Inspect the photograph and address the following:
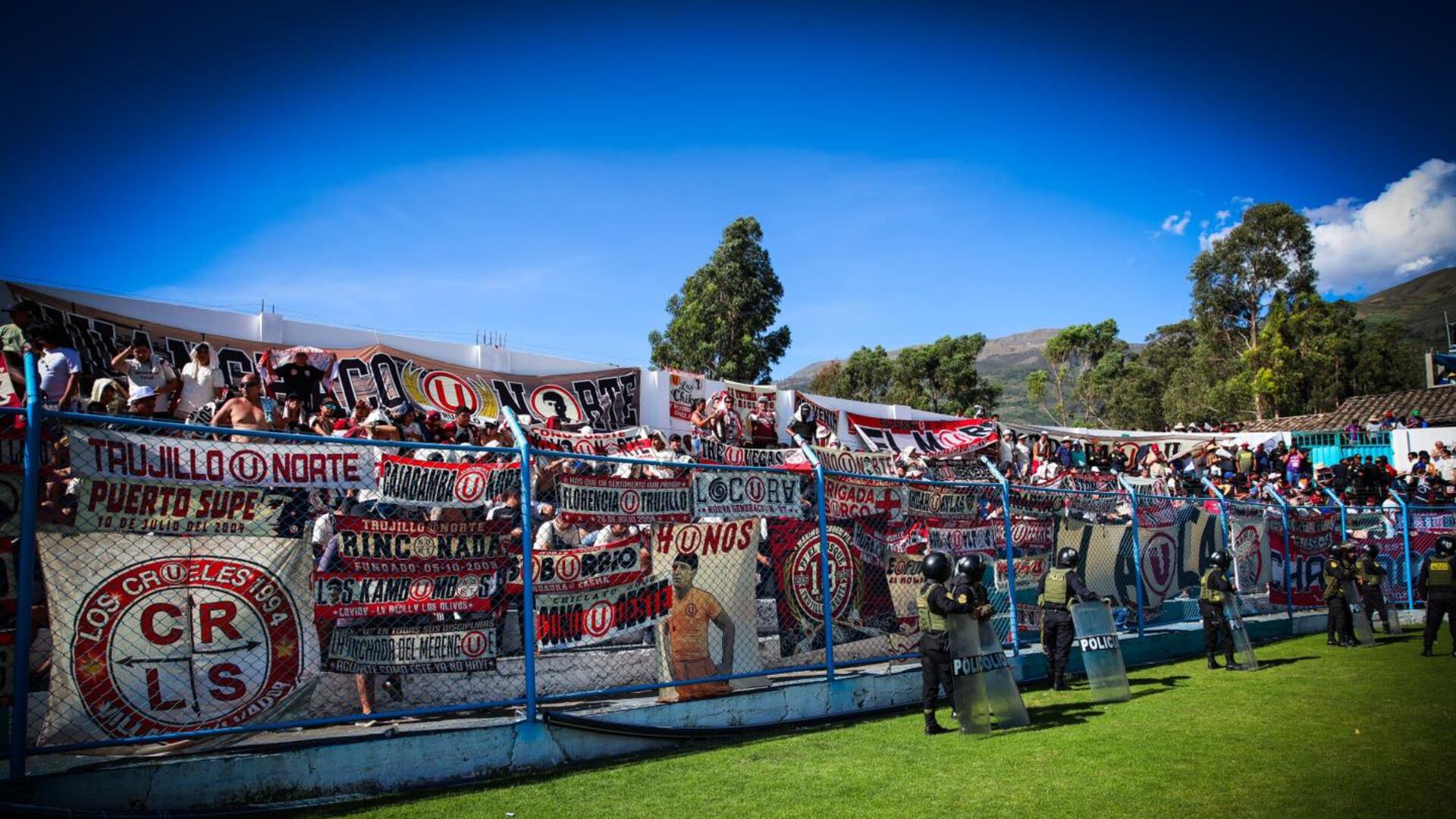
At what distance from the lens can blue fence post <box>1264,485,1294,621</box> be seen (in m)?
15.3

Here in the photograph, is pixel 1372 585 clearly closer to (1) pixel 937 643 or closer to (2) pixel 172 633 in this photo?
(1) pixel 937 643

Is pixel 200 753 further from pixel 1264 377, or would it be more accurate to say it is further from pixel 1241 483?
pixel 1264 377

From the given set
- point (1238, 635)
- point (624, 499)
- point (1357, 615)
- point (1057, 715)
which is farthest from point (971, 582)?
point (1357, 615)

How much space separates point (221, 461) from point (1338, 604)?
15.8 m

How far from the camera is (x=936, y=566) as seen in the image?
305 inches

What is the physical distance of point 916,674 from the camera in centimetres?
920

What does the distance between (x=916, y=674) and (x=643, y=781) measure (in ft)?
13.6

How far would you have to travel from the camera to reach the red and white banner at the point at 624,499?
679cm

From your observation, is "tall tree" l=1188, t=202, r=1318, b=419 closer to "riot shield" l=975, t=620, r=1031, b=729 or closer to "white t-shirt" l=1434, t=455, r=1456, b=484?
"white t-shirt" l=1434, t=455, r=1456, b=484

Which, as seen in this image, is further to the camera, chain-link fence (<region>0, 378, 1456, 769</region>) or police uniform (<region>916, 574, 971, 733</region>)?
police uniform (<region>916, 574, 971, 733</region>)

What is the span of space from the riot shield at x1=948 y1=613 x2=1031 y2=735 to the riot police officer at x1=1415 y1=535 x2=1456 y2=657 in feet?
28.0

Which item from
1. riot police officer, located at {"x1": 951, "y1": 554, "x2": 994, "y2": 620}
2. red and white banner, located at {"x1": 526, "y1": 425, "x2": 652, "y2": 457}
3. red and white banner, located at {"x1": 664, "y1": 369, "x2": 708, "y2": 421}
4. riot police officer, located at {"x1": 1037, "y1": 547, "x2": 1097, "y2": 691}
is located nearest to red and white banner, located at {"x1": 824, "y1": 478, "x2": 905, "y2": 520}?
riot police officer, located at {"x1": 951, "y1": 554, "x2": 994, "y2": 620}

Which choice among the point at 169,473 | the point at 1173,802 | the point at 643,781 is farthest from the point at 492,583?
the point at 1173,802

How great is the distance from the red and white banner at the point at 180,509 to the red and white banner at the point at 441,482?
637 millimetres
